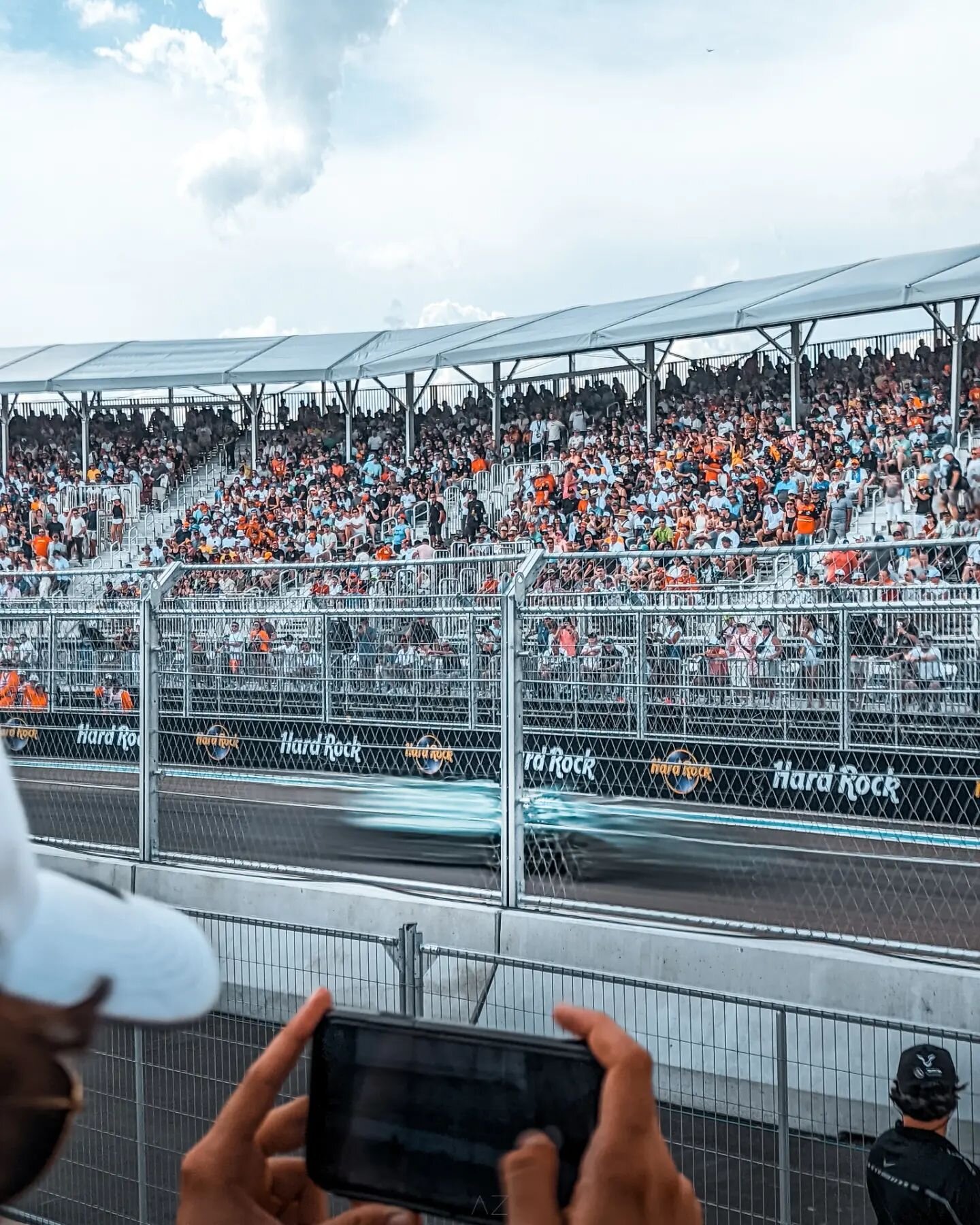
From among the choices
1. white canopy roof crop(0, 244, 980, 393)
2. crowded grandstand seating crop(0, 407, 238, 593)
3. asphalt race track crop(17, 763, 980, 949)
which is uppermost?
white canopy roof crop(0, 244, 980, 393)

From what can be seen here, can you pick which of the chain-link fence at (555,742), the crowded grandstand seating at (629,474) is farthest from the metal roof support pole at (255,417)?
the chain-link fence at (555,742)

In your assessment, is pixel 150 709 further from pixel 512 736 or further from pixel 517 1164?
pixel 517 1164

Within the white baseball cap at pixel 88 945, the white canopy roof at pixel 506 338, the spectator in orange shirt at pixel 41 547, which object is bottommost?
the white baseball cap at pixel 88 945

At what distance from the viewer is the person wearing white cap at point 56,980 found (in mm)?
1169

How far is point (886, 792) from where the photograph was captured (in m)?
8.75

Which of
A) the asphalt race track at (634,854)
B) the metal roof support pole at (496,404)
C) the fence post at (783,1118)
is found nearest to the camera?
the fence post at (783,1118)

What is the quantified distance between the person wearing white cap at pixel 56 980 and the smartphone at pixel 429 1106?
0.60 m

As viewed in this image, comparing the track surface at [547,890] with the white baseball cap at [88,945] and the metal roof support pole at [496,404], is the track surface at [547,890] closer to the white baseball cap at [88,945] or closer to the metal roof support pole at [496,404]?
the white baseball cap at [88,945]

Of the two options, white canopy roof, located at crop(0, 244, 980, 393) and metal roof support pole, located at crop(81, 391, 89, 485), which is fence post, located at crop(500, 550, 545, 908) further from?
metal roof support pole, located at crop(81, 391, 89, 485)

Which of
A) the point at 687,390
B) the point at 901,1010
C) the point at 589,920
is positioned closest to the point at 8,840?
the point at 901,1010

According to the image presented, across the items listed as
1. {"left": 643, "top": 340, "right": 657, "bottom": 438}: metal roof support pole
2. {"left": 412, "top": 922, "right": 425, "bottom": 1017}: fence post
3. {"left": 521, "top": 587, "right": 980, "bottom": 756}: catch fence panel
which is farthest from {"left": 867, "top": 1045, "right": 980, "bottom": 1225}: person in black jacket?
{"left": 643, "top": 340, "right": 657, "bottom": 438}: metal roof support pole

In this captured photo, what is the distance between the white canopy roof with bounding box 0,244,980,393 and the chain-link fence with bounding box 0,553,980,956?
35.5ft

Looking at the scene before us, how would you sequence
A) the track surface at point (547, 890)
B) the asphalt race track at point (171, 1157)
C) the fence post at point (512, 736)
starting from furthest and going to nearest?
the fence post at point (512, 736) → the track surface at point (547, 890) → the asphalt race track at point (171, 1157)

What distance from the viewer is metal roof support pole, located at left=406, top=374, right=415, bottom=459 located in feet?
88.6
